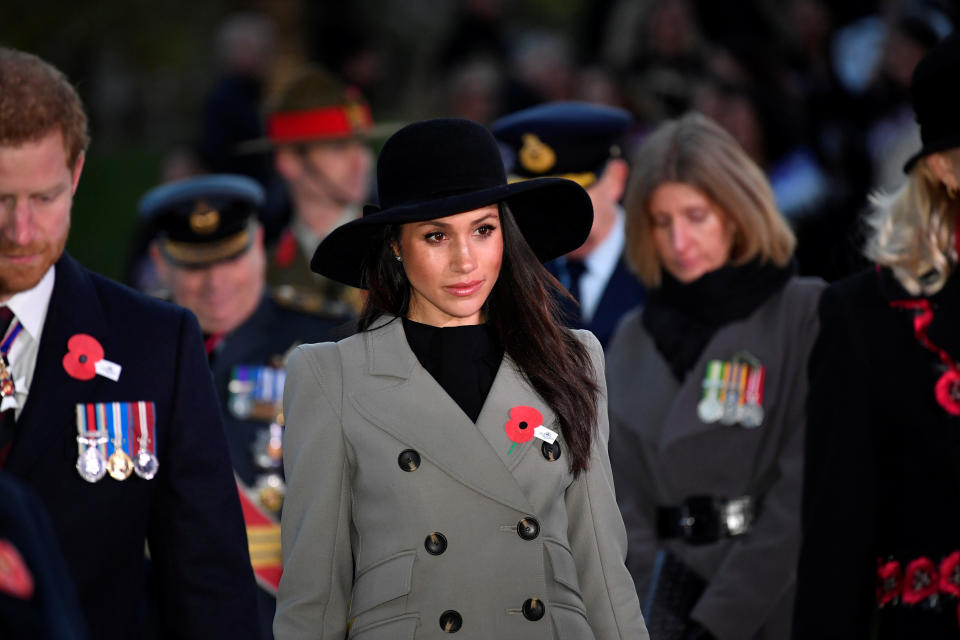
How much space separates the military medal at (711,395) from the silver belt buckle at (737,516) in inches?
11.5

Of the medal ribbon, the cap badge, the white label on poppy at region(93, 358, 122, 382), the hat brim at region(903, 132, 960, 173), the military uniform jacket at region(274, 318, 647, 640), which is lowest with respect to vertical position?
the military uniform jacket at region(274, 318, 647, 640)

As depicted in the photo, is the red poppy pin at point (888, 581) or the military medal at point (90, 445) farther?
the red poppy pin at point (888, 581)

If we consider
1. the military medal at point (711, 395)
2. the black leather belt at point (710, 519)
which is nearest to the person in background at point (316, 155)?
the military medal at point (711, 395)

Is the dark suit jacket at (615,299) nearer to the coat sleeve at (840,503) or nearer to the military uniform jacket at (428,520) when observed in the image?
the coat sleeve at (840,503)

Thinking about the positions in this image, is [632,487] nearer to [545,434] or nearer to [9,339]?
[545,434]

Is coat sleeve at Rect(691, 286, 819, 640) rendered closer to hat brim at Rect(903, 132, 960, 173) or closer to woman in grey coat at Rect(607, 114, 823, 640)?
woman in grey coat at Rect(607, 114, 823, 640)

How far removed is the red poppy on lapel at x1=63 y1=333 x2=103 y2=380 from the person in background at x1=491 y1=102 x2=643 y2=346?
9.30 ft

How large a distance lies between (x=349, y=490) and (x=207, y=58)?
1641 cm

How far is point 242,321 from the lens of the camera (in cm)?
656

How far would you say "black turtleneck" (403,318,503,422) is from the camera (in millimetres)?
4051

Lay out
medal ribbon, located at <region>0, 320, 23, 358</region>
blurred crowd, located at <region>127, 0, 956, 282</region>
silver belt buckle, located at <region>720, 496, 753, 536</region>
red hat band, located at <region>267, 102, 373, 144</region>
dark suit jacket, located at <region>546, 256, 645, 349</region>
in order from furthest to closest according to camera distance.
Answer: red hat band, located at <region>267, 102, 373, 144</region> < blurred crowd, located at <region>127, 0, 956, 282</region> < dark suit jacket, located at <region>546, 256, 645, 349</region> < silver belt buckle, located at <region>720, 496, 753, 536</region> < medal ribbon, located at <region>0, 320, 23, 358</region>

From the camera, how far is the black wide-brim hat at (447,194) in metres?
3.90

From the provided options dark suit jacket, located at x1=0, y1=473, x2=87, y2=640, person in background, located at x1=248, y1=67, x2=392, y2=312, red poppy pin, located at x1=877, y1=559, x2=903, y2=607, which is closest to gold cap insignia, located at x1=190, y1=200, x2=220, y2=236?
person in background, located at x1=248, y1=67, x2=392, y2=312

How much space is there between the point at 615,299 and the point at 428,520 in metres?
2.93
